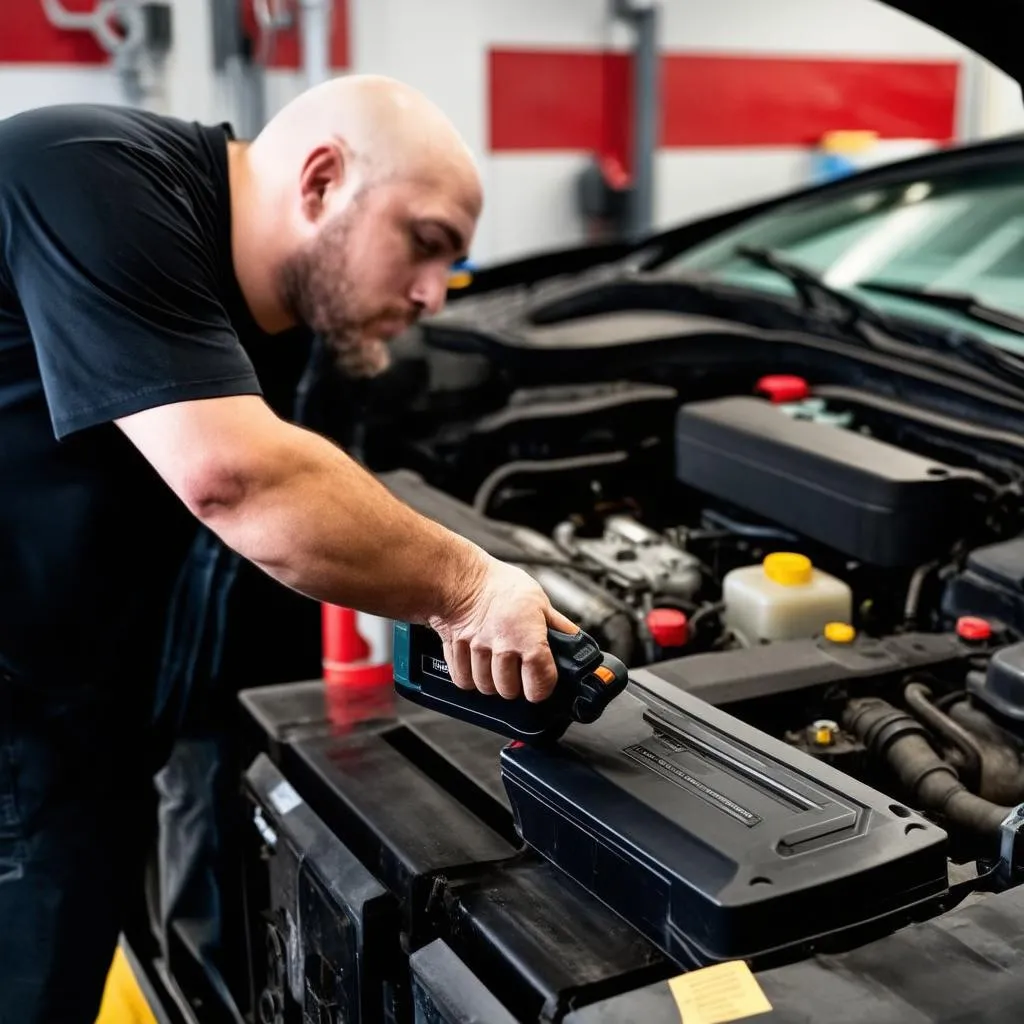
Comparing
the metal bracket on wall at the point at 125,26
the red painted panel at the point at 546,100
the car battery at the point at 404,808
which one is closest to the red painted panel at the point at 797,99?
the red painted panel at the point at 546,100

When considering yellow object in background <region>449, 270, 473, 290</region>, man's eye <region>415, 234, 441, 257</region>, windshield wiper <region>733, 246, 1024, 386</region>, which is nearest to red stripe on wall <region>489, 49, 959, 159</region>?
yellow object in background <region>449, 270, 473, 290</region>

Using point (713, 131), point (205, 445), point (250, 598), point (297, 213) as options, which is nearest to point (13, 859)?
point (250, 598)

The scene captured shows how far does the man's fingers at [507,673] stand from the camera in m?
0.98

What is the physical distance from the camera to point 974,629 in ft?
4.21

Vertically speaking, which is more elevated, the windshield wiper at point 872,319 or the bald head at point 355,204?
the bald head at point 355,204

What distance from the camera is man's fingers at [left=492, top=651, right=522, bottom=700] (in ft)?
3.22

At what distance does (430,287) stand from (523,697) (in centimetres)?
51

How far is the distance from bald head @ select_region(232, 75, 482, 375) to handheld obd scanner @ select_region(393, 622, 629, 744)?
415 mm

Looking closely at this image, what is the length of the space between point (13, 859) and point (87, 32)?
2841 mm

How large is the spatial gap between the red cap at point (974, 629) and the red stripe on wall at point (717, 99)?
3.36 metres

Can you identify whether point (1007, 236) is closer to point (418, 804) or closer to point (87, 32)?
point (418, 804)

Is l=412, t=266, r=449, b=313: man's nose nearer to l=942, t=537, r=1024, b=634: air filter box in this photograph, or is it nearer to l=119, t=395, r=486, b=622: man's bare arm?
l=119, t=395, r=486, b=622: man's bare arm

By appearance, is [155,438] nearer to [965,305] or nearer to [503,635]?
[503,635]

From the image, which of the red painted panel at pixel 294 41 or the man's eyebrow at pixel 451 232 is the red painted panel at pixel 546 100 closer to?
the red painted panel at pixel 294 41
